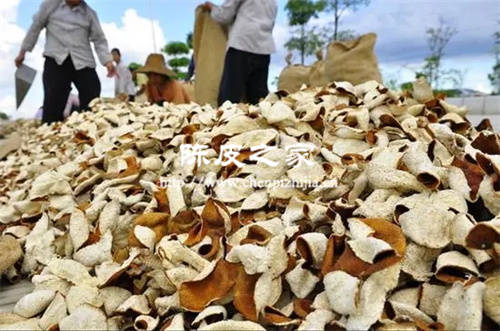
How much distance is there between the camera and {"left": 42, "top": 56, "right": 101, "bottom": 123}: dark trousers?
2990 mm

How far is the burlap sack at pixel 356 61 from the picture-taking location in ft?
7.37

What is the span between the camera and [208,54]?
2666 millimetres

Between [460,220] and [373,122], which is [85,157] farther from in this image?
[460,220]

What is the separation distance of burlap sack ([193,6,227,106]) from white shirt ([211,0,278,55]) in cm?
13

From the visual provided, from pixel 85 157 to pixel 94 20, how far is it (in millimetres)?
1914

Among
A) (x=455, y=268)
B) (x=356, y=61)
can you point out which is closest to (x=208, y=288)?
(x=455, y=268)

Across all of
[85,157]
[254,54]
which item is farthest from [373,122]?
[254,54]

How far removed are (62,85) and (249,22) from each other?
1.26 meters

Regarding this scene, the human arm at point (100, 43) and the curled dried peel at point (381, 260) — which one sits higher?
the human arm at point (100, 43)

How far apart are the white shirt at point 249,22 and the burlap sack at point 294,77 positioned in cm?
45

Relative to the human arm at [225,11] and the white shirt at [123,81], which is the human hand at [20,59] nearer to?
the human arm at [225,11]

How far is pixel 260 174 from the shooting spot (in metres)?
1.03

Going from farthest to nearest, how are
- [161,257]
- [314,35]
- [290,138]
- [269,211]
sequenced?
[314,35] → [290,138] → [269,211] → [161,257]

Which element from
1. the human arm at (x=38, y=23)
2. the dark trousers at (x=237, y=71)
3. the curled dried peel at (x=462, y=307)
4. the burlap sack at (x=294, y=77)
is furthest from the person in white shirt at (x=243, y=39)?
the curled dried peel at (x=462, y=307)
